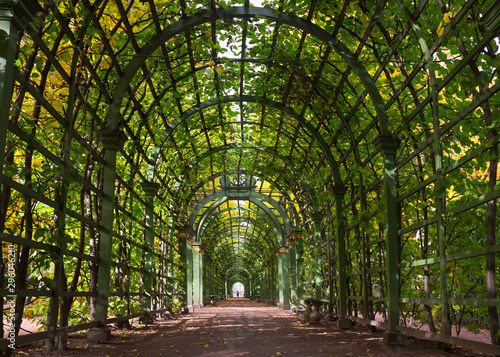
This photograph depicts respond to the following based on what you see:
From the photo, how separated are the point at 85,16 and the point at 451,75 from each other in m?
3.86

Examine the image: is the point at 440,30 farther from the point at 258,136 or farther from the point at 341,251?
the point at 258,136

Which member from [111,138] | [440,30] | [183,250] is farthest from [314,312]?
[440,30]

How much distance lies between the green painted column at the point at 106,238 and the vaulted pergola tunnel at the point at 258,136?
23 millimetres

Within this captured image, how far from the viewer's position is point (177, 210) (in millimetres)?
15047

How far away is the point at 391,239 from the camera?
21.8ft

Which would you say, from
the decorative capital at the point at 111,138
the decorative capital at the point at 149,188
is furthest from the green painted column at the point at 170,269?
the decorative capital at the point at 111,138

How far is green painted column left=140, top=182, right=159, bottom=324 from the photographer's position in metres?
10.6

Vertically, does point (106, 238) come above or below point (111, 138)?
below

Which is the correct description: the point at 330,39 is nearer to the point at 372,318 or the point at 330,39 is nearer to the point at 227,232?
the point at 372,318

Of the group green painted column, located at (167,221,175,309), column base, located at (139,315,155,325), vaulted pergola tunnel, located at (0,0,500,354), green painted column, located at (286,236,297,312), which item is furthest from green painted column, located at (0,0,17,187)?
green painted column, located at (286,236,297,312)

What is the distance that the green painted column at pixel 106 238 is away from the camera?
23.0 feet

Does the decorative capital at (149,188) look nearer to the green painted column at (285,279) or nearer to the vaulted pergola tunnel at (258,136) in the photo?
the vaulted pergola tunnel at (258,136)

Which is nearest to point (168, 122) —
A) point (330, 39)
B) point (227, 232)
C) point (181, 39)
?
point (181, 39)

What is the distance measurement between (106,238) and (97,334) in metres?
1.38
